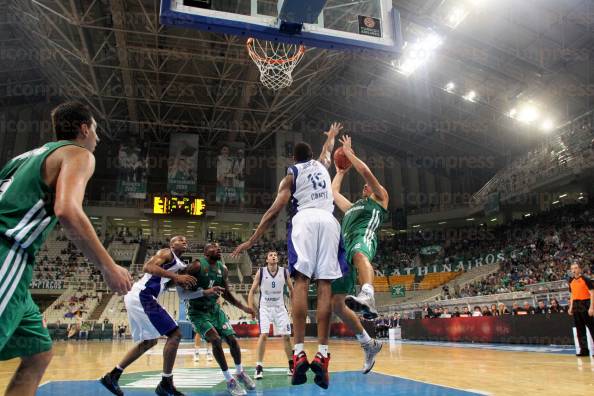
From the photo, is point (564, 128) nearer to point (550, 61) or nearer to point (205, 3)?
point (550, 61)

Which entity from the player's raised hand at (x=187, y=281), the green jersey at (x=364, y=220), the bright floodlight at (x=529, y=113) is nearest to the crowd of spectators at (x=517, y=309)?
the green jersey at (x=364, y=220)

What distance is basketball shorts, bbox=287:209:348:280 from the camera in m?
4.05

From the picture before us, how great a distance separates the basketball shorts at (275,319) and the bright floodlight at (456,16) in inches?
687

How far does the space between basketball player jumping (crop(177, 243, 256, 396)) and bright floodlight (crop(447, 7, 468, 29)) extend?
1848 centimetres

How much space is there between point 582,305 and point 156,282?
8.22 meters

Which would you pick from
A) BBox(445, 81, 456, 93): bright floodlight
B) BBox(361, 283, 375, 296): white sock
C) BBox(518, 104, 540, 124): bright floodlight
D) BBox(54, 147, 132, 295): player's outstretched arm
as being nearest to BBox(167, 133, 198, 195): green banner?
BBox(445, 81, 456, 93): bright floodlight

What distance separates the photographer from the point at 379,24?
920 cm

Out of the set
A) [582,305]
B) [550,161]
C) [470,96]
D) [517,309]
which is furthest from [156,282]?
[550,161]

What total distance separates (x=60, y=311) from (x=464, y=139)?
91.0 ft

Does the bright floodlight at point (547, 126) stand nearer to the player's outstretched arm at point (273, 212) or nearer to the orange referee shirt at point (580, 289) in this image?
the orange referee shirt at point (580, 289)

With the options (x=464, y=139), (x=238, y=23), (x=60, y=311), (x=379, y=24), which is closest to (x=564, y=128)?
(x=464, y=139)

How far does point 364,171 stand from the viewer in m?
4.80

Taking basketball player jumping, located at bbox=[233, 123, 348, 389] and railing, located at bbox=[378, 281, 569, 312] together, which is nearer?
basketball player jumping, located at bbox=[233, 123, 348, 389]

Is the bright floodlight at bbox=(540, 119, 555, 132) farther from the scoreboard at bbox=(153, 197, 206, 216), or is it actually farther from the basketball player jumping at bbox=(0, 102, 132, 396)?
the basketball player jumping at bbox=(0, 102, 132, 396)
